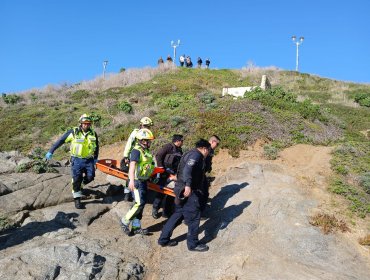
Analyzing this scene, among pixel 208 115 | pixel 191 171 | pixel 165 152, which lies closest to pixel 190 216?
pixel 191 171

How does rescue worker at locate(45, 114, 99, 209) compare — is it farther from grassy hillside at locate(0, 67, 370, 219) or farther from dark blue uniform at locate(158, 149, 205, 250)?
grassy hillside at locate(0, 67, 370, 219)

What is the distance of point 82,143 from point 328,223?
211 inches

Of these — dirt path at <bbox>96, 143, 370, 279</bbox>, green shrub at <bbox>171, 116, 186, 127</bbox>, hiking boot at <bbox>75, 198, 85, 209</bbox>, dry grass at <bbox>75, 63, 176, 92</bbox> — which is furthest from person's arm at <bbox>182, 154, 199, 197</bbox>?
dry grass at <bbox>75, 63, 176, 92</bbox>

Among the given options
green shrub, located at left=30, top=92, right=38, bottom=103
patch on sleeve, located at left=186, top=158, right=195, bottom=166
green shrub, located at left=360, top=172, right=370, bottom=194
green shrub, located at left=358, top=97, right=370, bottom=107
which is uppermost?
green shrub, located at left=30, top=92, right=38, bottom=103

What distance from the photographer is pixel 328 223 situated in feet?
25.6

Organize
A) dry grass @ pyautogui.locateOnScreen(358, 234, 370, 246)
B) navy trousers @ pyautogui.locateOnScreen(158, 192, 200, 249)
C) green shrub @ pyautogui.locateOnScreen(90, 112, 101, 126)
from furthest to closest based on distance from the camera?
green shrub @ pyautogui.locateOnScreen(90, 112, 101, 126) < dry grass @ pyautogui.locateOnScreen(358, 234, 370, 246) < navy trousers @ pyautogui.locateOnScreen(158, 192, 200, 249)

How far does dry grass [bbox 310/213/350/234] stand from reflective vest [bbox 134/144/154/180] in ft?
11.2

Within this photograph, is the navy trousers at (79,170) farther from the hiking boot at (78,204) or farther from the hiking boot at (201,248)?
the hiking boot at (201,248)

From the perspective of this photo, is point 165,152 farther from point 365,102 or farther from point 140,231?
point 365,102

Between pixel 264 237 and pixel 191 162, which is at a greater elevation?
pixel 191 162

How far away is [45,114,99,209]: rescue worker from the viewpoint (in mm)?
8633

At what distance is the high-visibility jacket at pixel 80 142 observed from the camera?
8.62 meters

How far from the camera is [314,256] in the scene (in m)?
6.77

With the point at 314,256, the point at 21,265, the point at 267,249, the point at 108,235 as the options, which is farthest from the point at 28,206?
the point at 314,256
